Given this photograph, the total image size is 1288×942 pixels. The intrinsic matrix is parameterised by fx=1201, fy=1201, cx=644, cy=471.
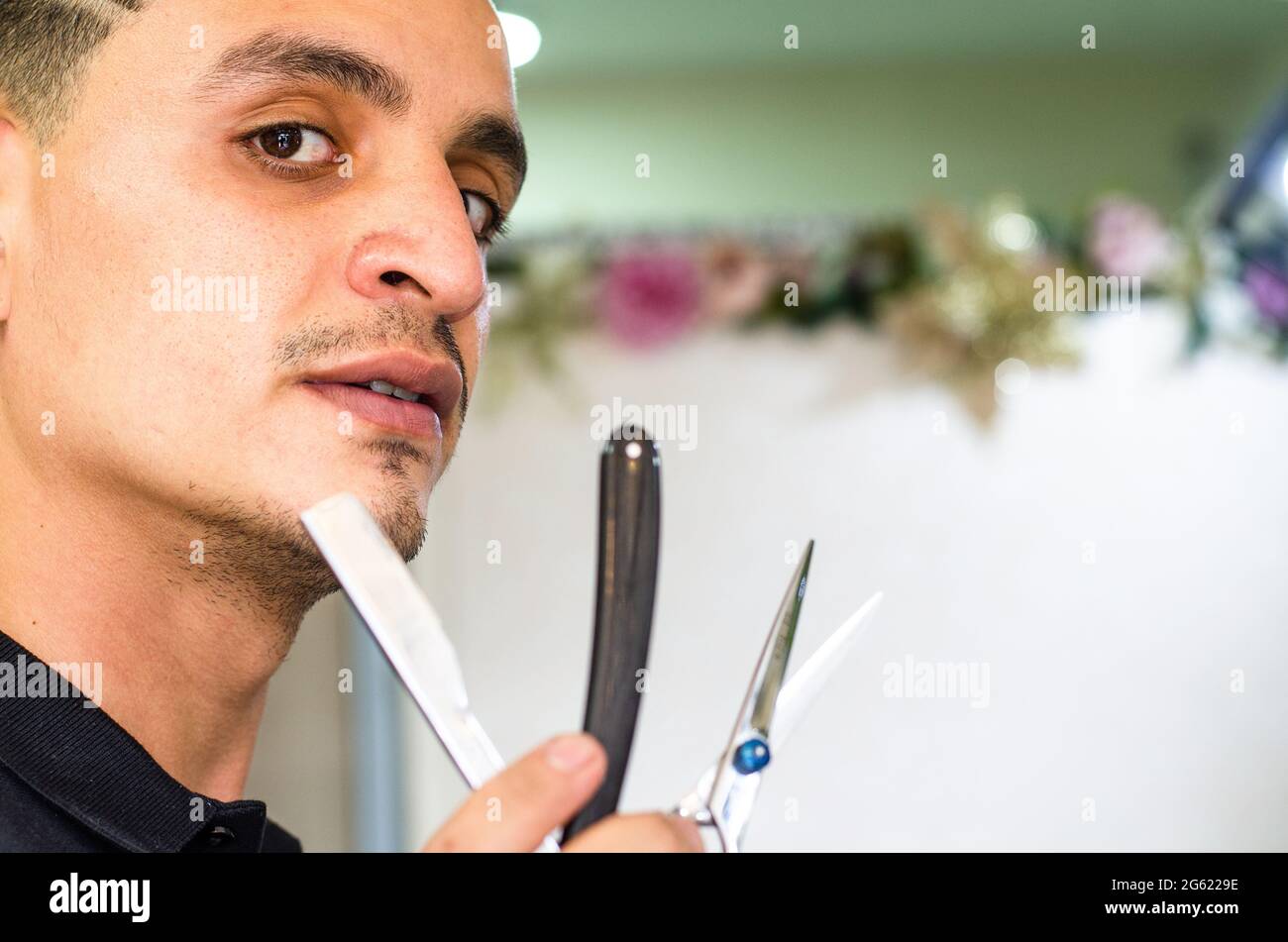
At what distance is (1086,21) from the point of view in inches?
64.2

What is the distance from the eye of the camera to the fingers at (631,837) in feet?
0.80

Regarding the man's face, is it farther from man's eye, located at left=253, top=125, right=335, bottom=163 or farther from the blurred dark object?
the blurred dark object

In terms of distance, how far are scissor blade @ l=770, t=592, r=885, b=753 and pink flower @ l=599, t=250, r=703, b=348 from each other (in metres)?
1.09

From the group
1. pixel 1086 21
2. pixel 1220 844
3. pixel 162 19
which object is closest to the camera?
pixel 162 19

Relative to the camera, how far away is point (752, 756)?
0.93ft

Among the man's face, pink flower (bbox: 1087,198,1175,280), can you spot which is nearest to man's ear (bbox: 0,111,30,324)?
the man's face

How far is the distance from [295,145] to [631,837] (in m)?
0.29

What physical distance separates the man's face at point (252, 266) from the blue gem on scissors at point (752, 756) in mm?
155

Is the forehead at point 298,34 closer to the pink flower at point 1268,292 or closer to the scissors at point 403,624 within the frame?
the scissors at point 403,624

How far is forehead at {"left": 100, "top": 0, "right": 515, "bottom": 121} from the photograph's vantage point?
42cm
